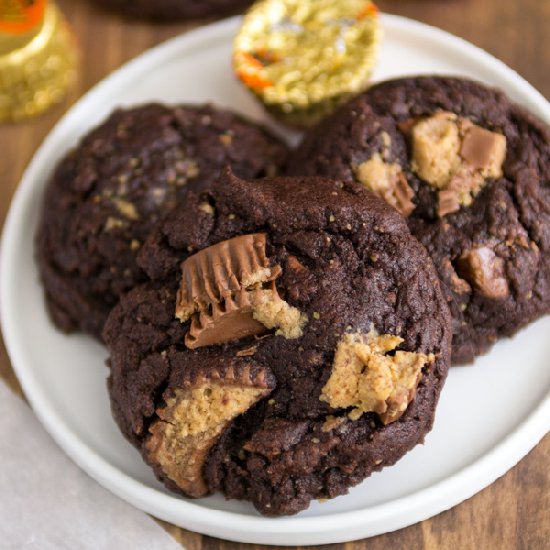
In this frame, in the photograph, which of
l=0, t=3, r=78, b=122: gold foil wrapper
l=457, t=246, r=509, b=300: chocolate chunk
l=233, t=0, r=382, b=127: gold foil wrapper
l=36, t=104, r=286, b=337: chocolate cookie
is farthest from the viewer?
l=0, t=3, r=78, b=122: gold foil wrapper

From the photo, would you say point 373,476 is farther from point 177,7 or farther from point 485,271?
point 177,7

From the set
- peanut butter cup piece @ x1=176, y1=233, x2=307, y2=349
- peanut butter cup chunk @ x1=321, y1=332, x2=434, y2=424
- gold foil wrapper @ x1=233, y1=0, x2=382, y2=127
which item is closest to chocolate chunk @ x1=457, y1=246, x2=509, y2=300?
peanut butter cup chunk @ x1=321, y1=332, x2=434, y2=424

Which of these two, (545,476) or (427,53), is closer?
(545,476)

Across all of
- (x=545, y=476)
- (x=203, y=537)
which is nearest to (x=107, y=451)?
(x=203, y=537)

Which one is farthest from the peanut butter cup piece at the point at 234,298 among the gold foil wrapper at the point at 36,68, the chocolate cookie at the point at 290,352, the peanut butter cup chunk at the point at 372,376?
the gold foil wrapper at the point at 36,68

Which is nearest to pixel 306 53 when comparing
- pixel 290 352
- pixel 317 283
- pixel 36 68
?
pixel 36 68

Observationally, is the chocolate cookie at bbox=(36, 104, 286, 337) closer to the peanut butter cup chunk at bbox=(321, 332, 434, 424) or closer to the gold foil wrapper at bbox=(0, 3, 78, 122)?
the gold foil wrapper at bbox=(0, 3, 78, 122)

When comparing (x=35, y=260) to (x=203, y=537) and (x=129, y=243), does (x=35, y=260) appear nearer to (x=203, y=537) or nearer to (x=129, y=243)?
(x=129, y=243)
